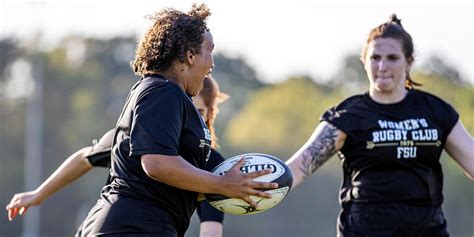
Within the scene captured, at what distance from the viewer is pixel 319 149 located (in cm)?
699

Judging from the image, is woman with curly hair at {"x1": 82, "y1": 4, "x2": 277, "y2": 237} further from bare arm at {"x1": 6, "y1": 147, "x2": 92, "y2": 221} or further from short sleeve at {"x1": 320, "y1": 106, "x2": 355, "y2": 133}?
short sleeve at {"x1": 320, "y1": 106, "x2": 355, "y2": 133}

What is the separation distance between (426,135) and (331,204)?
21564 millimetres

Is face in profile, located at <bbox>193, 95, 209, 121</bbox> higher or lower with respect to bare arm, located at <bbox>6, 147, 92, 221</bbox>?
higher

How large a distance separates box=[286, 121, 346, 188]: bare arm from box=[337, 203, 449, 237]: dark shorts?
412 millimetres

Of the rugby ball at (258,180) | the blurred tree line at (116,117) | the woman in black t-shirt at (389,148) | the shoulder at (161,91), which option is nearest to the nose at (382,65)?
the woman in black t-shirt at (389,148)

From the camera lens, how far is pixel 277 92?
1483 inches

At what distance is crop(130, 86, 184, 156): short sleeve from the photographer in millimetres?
4824

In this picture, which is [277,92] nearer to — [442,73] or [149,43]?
[442,73]

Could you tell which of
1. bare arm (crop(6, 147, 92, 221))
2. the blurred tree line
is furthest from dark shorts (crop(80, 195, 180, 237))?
the blurred tree line

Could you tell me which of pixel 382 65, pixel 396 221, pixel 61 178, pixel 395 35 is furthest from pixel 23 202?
pixel 395 35

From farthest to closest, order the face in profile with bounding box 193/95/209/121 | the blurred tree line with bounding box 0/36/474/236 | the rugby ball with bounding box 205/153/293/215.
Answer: the blurred tree line with bounding box 0/36/474/236, the face in profile with bounding box 193/95/209/121, the rugby ball with bounding box 205/153/293/215

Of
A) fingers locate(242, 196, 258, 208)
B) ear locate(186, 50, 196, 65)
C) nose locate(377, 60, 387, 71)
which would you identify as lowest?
fingers locate(242, 196, 258, 208)

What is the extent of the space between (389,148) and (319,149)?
476 mm

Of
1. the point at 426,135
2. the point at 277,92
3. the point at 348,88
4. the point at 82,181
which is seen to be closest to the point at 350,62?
the point at 348,88
